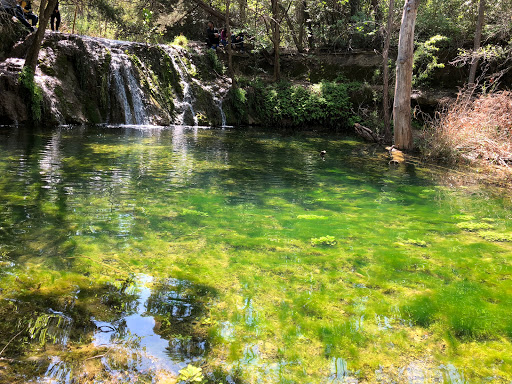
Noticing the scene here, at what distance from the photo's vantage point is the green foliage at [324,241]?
405 centimetres

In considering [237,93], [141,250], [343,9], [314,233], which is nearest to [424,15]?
[343,9]

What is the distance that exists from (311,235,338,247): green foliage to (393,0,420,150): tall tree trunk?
787cm

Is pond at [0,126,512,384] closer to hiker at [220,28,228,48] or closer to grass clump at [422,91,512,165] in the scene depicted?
grass clump at [422,91,512,165]

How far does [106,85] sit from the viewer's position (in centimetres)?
1462

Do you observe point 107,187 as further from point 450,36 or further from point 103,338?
point 450,36

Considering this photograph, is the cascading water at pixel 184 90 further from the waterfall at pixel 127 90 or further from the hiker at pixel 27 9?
the hiker at pixel 27 9

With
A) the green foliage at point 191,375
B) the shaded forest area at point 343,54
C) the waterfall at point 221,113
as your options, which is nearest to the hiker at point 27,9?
the shaded forest area at point 343,54

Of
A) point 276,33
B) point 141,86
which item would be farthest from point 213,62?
point 141,86

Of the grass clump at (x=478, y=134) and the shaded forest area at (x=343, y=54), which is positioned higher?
the shaded forest area at (x=343, y=54)

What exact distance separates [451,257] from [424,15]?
17223 mm

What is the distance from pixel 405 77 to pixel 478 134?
8.55ft

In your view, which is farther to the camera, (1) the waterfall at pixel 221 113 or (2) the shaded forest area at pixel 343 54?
(1) the waterfall at pixel 221 113

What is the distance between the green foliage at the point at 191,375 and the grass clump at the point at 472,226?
13.1ft

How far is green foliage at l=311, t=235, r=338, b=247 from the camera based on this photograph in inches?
159
